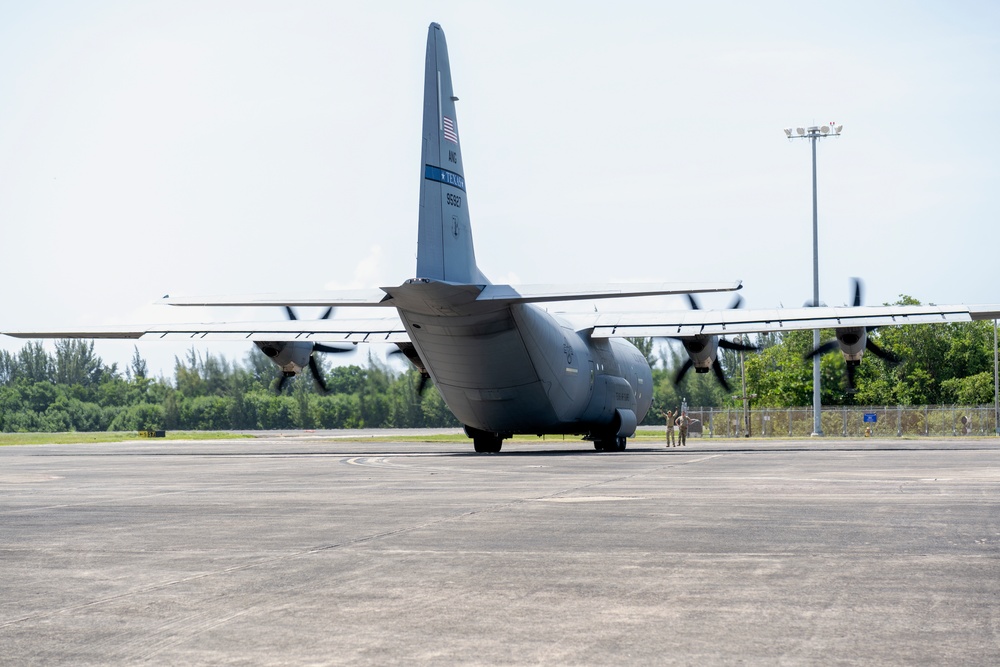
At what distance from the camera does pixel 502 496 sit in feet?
53.7

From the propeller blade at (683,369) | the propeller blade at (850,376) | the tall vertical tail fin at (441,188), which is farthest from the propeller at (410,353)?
the propeller blade at (850,376)

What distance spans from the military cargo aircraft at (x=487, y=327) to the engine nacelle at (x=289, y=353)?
0.04 meters

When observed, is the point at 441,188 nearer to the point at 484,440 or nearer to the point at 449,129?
the point at 449,129

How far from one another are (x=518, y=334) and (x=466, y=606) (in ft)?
78.7

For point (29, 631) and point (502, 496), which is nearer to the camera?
point (29, 631)

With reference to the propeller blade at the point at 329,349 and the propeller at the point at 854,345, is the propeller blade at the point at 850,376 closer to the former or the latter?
the propeller at the point at 854,345

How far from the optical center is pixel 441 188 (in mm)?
30500

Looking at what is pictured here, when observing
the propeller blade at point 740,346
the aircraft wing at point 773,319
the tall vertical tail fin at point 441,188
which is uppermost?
the tall vertical tail fin at point 441,188

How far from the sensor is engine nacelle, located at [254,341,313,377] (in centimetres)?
3725

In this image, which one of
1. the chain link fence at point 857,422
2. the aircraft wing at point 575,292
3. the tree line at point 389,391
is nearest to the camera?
the aircraft wing at point 575,292

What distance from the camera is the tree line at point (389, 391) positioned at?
3364 inches

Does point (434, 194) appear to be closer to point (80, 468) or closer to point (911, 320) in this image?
point (80, 468)

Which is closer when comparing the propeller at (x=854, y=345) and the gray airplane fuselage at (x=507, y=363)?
the gray airplane fuselage at (x=507, y=363)

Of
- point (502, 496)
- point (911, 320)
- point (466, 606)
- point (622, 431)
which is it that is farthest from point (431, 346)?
point (466, 606)
